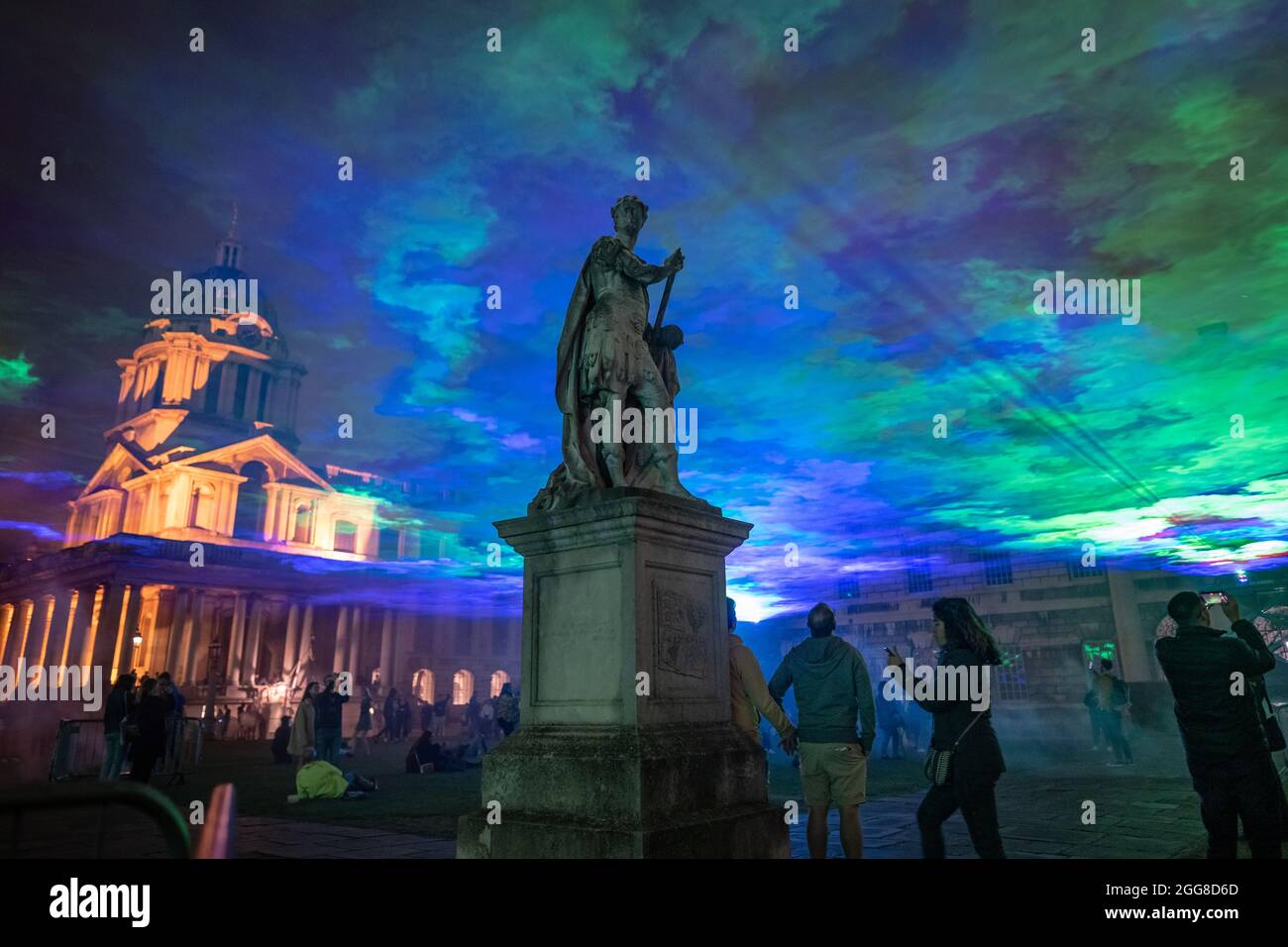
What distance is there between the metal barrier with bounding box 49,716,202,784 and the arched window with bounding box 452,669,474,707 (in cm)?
4469

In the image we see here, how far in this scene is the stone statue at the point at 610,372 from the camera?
5438 mm

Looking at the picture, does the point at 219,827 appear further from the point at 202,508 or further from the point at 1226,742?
the point at 202,508

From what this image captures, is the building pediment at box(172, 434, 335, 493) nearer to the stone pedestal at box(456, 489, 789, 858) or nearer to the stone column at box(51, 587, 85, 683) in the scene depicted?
the stone column at box(51, 587, 85, 683)

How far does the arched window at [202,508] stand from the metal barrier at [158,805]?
57.9 metres

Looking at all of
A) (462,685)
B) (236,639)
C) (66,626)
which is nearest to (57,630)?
(66,626)

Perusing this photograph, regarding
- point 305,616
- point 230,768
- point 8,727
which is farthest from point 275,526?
point 230,768

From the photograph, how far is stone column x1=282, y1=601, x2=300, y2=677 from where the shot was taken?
47.6 m

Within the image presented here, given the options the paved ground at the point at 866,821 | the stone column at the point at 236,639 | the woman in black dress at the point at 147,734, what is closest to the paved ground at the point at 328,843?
the paved ground at the point at 866,821

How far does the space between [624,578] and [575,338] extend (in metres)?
1.93

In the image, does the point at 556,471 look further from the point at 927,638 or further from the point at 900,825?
the point at 927,638

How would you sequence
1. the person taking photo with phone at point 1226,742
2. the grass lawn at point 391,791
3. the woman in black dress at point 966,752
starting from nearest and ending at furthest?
the woman in black dress at point 966,752
the person taking photo with phone at point 1226,742
the grass lawn at point 391,791

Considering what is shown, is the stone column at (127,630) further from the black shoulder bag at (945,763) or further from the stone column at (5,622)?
the black shoulder bag at (945,763)

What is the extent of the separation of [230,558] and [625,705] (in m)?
47.4
